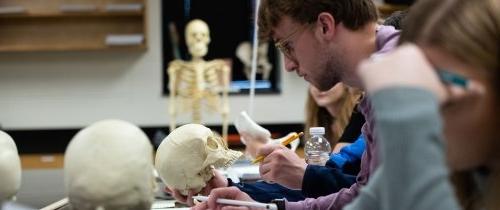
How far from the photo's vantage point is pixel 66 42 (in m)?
4.80

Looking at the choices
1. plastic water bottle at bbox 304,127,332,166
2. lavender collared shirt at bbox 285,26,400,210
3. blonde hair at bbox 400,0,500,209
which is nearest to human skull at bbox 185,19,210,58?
plastic water bottle at bbox 304,127,332,166

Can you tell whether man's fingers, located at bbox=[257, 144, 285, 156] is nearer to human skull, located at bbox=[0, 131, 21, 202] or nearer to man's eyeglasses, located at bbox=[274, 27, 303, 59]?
man's eyeglasses, located at bbox=[274, 27, 303, 59]

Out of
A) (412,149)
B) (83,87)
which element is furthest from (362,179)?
(83,87)

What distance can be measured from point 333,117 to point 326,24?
1.12 meters

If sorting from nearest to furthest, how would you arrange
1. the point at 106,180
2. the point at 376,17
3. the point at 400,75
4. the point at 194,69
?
1. the point at 400,75
2. the point at 106,180
3. the point at 376,17
4. the point at 194,69

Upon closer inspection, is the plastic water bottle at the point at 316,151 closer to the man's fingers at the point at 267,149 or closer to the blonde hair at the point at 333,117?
the man's fingers at the point at 267,149

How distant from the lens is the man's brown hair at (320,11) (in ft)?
4.79

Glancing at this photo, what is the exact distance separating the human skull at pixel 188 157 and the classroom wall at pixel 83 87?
3.51 meters

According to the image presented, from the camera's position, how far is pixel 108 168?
828 millimetres

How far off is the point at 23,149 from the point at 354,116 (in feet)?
11.6

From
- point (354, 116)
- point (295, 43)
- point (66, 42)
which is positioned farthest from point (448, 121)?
point (66, 42)

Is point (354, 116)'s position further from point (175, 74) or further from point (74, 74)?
point (74, 74)

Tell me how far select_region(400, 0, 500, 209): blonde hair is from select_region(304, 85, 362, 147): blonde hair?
5.57 ft

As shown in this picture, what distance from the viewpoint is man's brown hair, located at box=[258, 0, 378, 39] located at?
1.46m
